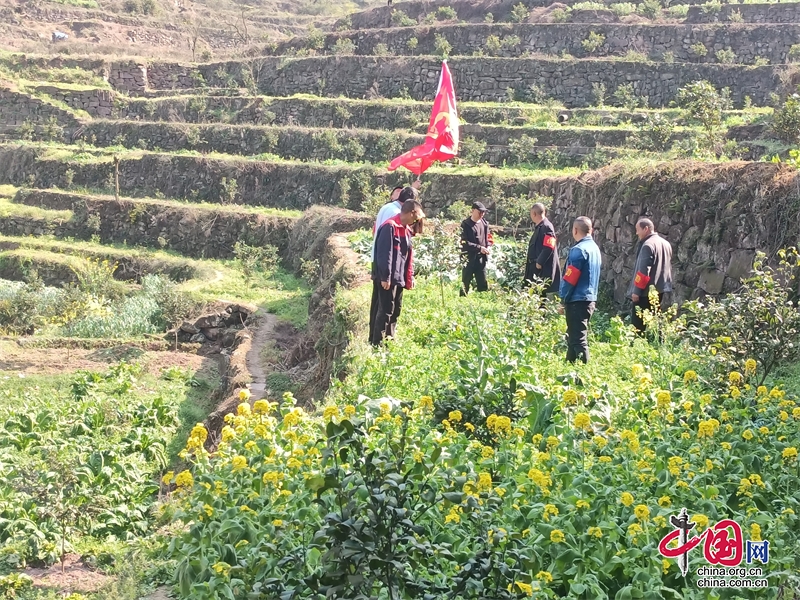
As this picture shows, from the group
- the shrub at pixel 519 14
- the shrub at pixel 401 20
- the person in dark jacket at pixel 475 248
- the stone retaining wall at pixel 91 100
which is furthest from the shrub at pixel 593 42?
the person in dark jacket at pixel 475 248

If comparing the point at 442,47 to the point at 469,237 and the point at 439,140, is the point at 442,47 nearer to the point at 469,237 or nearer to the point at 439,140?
the point at 439,140

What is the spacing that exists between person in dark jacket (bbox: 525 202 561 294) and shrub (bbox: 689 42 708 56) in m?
22.0

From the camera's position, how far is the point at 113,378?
12375 mm

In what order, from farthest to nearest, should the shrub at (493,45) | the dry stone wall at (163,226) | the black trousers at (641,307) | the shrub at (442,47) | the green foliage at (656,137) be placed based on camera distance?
1. the shrub at (442,47)
2. the shrub at (493,45)
3. the dry stone wall at (163,226)
4. the green foliage at (656,137)
5. the black trousers at (641,307)

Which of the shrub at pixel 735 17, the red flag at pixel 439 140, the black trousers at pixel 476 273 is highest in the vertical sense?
the shrub at pixel 735 17

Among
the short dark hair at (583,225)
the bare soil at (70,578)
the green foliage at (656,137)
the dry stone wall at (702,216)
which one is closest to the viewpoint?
the bare soil at (70,578)

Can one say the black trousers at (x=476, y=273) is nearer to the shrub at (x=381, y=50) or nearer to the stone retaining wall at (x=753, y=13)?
the shrub at (x=381, y=50)

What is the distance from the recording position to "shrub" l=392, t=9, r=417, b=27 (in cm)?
3631

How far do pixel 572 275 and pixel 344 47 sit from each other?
28027 mm

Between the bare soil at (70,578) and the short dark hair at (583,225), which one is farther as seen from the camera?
the short dark hair at (583,225)

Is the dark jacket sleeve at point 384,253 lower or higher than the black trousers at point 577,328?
higher

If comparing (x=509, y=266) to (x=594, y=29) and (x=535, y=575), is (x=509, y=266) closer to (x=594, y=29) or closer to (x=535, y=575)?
(x=535, y=575)

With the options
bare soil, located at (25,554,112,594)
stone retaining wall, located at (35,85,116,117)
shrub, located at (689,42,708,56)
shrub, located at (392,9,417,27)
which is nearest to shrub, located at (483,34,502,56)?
shrub, located at (392,9,417,27)

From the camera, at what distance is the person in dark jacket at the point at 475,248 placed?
11.3 m
